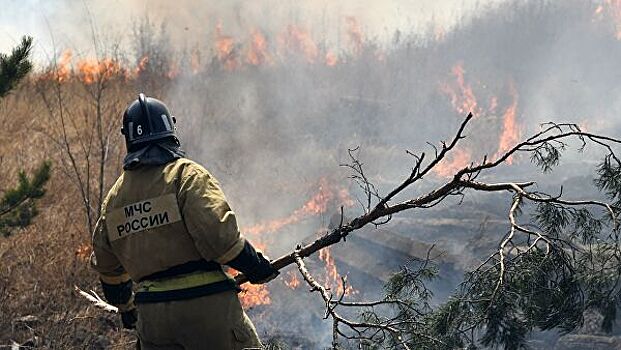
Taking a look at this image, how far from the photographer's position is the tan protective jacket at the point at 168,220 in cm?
273

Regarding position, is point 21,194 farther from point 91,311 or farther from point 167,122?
point 167,122

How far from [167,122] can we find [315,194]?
44.1ft

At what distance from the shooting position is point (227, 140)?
18594mm

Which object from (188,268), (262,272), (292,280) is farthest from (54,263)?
(262,272)

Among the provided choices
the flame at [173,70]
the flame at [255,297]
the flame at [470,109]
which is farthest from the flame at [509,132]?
the flame at [255,297]

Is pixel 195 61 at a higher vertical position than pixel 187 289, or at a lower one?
higher

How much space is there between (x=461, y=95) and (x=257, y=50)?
29.6 ft

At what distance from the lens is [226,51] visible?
21.4 metres

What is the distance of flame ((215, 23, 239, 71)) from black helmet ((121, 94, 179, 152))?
1815 centimetres

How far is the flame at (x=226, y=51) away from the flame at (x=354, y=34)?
663 cm

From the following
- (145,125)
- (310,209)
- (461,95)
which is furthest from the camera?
(461,95)

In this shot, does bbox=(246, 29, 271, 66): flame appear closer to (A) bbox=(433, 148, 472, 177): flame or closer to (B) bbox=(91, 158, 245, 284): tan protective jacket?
(A) bbox=(433, 148, 472, 177): flame

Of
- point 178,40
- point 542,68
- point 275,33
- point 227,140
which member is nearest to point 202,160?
point 227,140

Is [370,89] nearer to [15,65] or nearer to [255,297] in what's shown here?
[255,297]
